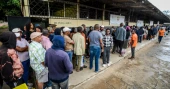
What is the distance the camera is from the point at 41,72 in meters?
2.87

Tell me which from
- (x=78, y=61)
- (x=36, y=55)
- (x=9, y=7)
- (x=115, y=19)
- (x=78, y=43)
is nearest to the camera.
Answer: (x=36, y=55)

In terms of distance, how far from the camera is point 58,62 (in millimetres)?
2309

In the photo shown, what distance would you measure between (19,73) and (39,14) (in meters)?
3.36

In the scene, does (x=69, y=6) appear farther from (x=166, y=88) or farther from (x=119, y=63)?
A: (x=166, y=88)

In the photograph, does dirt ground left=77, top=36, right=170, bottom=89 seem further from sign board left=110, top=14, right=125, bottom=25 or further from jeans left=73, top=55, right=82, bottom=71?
sign board left=110, top=14, right=125, bottom=25

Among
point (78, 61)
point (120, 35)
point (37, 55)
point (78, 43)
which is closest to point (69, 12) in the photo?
point (78, 43)

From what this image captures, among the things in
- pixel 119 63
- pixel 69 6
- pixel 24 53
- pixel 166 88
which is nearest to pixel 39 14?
pixel 69 6

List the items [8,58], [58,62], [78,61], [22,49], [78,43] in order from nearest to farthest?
[8,58], [58,62], [22,49], [78,43], [78,61]

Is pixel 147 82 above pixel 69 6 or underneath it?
underneath

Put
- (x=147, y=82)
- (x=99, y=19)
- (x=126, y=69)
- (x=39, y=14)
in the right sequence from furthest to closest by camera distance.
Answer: (x=99, y=19) → (x=126, y=69) → (x=39, y=14) → (x=147, y=82)

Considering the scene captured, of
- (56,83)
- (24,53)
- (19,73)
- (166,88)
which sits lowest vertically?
(166,88)

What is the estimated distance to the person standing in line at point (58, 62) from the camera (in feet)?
7.45

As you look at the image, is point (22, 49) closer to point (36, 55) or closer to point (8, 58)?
point (36, 55)

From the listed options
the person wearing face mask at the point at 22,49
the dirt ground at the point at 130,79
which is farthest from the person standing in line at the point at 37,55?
the dirt ground at the point at 130,79
